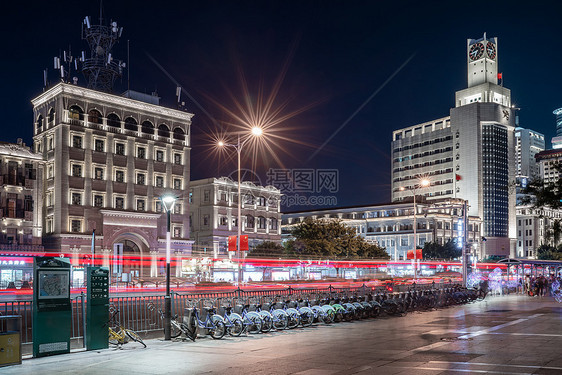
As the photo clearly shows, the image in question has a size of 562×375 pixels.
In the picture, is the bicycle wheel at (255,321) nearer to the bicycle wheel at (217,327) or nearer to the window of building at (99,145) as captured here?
the bicycle wheel at (217,327)

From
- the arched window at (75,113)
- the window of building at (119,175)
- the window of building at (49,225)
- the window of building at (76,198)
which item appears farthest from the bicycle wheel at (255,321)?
the window of building at (119,175)

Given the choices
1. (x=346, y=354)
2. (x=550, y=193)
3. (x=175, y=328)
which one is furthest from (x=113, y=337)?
(x=550, y=193)

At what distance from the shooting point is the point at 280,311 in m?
20.1

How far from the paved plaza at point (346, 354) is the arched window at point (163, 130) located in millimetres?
66724

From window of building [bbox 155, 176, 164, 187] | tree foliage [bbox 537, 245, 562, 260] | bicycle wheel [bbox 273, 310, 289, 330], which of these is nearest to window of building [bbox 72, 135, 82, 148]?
window of building [bbox 155, 176, 164, 187]

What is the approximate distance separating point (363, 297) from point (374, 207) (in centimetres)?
12990

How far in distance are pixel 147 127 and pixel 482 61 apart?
133m

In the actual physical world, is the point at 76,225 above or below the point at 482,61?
below

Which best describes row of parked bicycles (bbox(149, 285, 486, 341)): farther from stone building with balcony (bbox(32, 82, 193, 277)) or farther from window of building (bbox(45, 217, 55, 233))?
window of building (bbox(45, 217, 55, 233))

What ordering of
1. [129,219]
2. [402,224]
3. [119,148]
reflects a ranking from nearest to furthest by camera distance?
[129,219] < [119,148] < [402,224]

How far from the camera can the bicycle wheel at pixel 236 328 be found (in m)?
18.3

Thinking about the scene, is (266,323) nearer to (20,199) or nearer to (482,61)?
(20,199)

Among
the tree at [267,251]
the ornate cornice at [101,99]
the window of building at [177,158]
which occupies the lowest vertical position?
the tree at [267,251]

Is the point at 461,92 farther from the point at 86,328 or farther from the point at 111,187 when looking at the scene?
the point at 86,328
